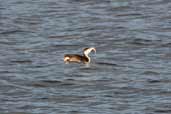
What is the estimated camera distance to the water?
61.3 feet

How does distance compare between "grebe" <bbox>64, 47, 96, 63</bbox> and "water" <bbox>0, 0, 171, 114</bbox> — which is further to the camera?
"grebe" <bbox>64, 47, 96, 63</bbox>

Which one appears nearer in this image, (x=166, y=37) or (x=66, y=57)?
(x=66, y=57)

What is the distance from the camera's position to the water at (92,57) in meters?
18.7

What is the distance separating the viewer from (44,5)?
96.7 ft

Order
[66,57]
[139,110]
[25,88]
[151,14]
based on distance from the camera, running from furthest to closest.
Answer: [151,14]
[66,57]
[25,88]
[139,110]

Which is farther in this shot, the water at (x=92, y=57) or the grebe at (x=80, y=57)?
the grebe at (x=80, y=57)

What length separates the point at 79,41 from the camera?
976 inches

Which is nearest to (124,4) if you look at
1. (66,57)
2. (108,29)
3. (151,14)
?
(151,14)

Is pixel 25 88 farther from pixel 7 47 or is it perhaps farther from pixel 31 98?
pixel 7 47

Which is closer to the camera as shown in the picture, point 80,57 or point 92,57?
point 80,57

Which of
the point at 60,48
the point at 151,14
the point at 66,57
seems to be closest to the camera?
the point at 66,57

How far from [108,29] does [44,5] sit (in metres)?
3.80

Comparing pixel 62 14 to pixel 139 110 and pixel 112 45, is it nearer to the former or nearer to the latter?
pixel 112 45

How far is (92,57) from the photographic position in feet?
77.0
